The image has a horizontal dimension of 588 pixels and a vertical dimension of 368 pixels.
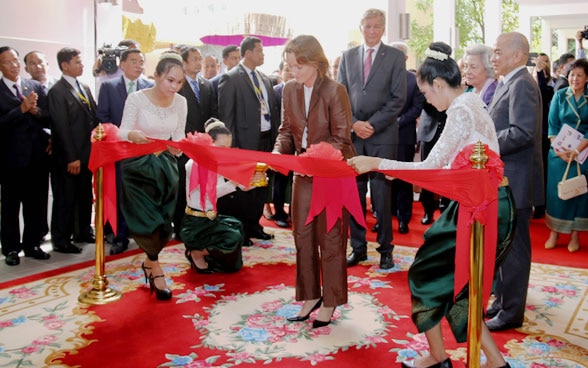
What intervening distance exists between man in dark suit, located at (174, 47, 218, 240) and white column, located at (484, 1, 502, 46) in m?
9.09

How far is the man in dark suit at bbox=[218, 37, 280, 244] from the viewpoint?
549 cm

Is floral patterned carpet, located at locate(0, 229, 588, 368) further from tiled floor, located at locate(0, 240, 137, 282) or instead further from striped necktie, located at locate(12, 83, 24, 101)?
striped necktie, located at locate(12, 83, 24, 101)

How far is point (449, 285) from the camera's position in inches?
98.0

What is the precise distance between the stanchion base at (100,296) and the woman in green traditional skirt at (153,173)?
24 centimetres

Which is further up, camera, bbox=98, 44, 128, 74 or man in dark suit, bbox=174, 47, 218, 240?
camera, bbox=98, 44, 128, 74

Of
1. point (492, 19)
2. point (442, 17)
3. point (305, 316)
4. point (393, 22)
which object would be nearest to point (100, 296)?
point (305, 316)

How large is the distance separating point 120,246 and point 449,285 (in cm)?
339

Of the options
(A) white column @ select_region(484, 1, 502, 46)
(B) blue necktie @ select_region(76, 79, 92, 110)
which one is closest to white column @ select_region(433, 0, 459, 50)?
(A) white column @ select_region(484, 1, 502, 46)

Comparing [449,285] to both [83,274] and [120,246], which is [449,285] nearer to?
A: [83,274]

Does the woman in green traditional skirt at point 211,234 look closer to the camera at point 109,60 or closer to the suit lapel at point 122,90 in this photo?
the suit lapel at point 122,90

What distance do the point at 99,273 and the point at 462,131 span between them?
2.59 m

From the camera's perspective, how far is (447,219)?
254 cm

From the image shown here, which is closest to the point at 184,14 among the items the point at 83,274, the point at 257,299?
the point at 83,274

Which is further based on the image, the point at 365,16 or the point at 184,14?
the point at 184,14
